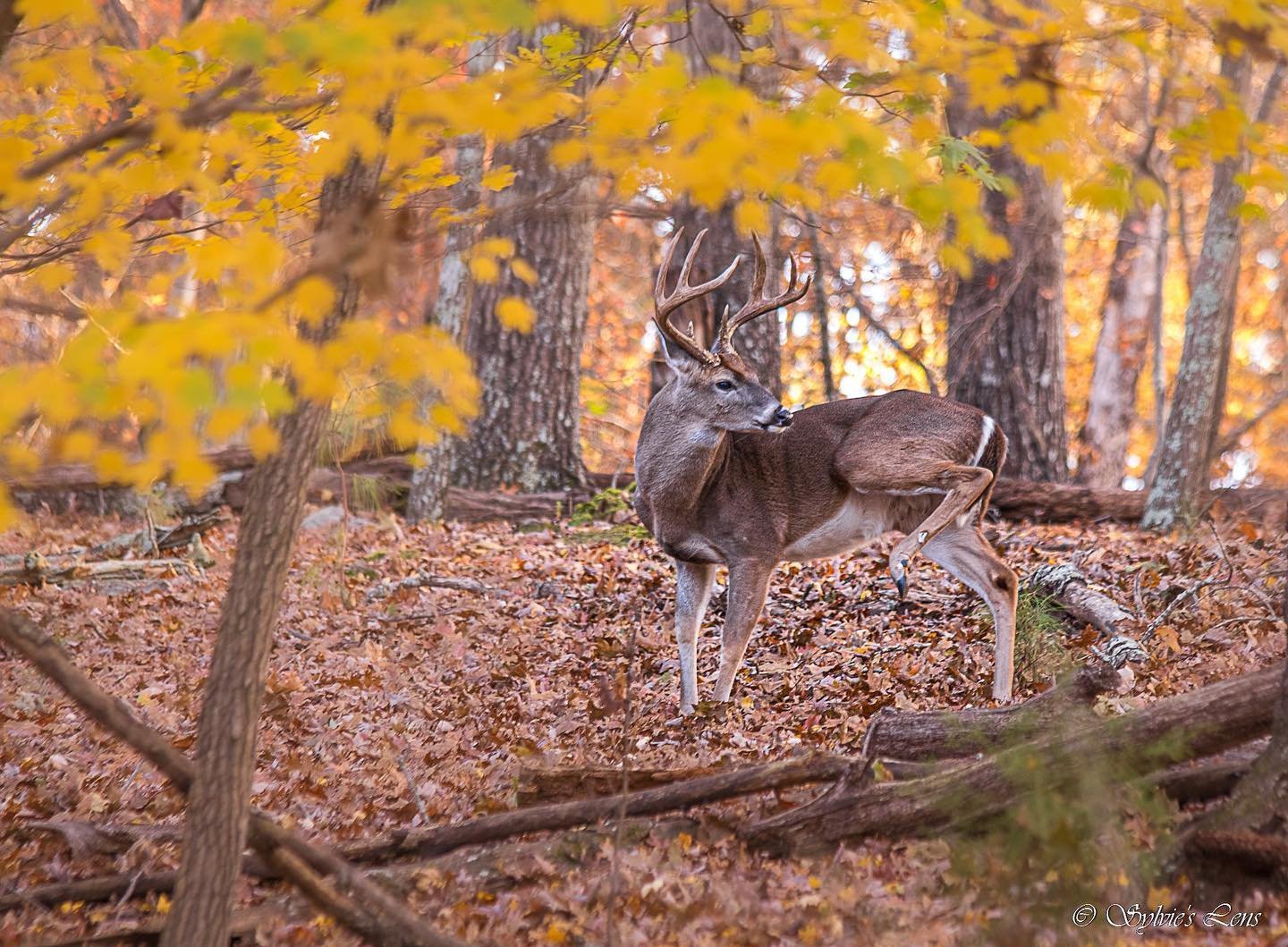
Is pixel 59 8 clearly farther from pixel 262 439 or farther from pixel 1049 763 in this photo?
pixel 1049 763

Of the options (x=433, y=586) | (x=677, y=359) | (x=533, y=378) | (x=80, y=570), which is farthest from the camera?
(x=533, y=378)

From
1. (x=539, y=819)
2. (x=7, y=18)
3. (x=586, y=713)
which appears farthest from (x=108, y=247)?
(x=586, y=713)

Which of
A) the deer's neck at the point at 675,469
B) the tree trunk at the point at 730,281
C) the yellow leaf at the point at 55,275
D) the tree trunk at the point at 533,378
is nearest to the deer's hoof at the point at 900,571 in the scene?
the deer's neck at the point at 675,469

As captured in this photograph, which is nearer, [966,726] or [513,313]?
[513,313]

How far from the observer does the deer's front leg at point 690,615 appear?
22.7ft

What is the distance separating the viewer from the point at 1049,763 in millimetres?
3996

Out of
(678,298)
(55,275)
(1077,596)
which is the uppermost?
(55,275)

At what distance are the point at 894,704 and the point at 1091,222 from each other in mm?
19010

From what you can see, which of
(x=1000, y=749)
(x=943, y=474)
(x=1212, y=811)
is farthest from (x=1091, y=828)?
(x=943, y=474)

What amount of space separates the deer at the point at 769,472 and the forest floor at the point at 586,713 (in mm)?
650

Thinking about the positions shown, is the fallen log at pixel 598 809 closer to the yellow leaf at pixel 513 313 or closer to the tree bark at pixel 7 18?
the yellow leaf at pixel 513 313

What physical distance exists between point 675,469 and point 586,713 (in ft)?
5.56

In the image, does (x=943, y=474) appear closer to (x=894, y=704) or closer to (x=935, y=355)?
(x=894, y=704)

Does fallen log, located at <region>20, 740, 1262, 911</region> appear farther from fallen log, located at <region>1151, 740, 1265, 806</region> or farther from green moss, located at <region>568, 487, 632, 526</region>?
green moss, located at <region>568, 487, 632, 526</region>
